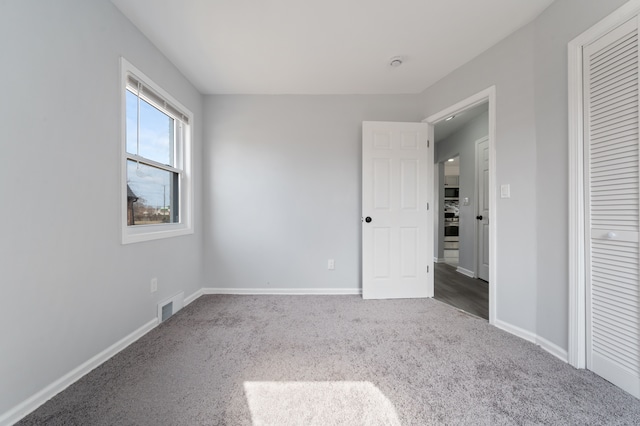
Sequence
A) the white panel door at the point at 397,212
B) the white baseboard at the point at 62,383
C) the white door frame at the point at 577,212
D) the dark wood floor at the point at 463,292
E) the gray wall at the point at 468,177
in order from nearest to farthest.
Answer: the white baseboard at the point at 62,383 → the white door frame at the point at 577,212 → the dark wood floor at the point at 463,292 → the white panel door at the point at 397,212 → the gray wall at the point at 468,177

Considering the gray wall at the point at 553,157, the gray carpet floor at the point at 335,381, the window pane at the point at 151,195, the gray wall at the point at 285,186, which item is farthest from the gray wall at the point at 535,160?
the window pane at the point at 151,195

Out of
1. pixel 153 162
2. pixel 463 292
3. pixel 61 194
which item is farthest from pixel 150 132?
pixel 463 292

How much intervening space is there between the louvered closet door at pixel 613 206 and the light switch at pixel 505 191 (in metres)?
0.50

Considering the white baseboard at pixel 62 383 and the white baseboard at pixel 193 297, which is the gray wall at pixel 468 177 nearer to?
the white baseboard at pixel 193 297

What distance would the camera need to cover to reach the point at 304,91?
290 centimetres


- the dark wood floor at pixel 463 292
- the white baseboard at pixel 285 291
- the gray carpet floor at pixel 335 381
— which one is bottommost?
the dark wood floor at pixel 463 292

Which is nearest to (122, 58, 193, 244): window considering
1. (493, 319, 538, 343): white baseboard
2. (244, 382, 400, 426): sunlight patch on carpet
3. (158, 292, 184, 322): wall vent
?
(158, 292, 184, 322): wall vent

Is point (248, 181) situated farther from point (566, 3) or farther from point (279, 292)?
point (566, 3)

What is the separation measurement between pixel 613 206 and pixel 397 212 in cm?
161

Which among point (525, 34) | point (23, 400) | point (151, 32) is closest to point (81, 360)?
point (23, 400)

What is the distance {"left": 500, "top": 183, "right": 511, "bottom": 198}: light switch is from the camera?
2003 mm

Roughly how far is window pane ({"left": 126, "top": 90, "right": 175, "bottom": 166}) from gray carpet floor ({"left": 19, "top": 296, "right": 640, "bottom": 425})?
4.95ft

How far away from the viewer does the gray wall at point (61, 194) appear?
1142 millimetres

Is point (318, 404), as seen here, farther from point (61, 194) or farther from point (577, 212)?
point (577, 212)
